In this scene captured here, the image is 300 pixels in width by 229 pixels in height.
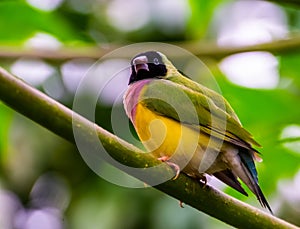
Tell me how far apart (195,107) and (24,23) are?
2.87ft

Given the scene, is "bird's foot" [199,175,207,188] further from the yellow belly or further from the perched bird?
the yellow belly

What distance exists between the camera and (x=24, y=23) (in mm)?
2959

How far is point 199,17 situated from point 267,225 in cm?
148

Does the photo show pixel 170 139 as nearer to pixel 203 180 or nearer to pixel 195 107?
pixel 195 107

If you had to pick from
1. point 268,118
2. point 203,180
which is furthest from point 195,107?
point 203,180

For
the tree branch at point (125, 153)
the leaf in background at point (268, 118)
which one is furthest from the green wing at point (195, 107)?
the tree branch at point (125, 153)

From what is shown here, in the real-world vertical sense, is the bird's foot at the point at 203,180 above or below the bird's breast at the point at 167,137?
above

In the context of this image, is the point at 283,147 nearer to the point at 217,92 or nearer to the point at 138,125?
the point at 217,92

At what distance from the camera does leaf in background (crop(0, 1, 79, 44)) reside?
291 centimetres

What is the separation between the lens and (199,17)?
3.18 metres

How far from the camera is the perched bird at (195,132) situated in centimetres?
240

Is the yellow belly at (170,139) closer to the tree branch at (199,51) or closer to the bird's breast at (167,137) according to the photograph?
the bird's breast at (167,137)

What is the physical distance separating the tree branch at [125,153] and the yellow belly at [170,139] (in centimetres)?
37

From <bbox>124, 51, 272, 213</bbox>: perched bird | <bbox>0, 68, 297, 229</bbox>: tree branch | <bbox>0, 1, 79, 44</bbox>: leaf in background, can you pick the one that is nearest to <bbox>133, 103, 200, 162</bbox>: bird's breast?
<bbox>124, 51, 272, 213</bbox>: perched bird
